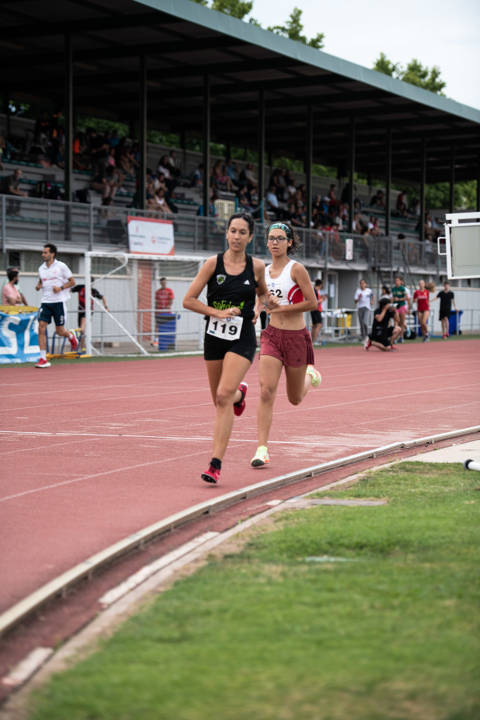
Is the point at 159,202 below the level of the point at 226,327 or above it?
above

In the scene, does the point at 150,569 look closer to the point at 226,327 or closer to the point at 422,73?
the point at 226,327

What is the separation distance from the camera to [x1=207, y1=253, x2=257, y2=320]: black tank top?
27.6ft

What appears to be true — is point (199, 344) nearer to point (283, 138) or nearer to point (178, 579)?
point (178, 579)

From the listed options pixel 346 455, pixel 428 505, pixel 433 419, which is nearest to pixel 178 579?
pixel 428 505

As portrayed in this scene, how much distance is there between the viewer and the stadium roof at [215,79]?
106 feet

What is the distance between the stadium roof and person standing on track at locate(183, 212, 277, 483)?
23652 mm

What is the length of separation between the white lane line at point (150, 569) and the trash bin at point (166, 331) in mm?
22310

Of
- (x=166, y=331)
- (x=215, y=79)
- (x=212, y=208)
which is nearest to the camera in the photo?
(x=166, y=331)

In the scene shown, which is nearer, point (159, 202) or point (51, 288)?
point (51, 288)

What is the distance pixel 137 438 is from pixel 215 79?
32.1 meters

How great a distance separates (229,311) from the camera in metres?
8.25

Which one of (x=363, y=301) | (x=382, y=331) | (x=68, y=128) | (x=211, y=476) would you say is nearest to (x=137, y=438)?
(x=211, y=476)

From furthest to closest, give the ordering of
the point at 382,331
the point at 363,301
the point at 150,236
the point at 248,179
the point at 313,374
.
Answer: the point at 248,179
the point at 363,301
the point at 382,331
the point at 150,236
the point at 313,374

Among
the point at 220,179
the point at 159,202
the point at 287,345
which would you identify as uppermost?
the point at 220,179
